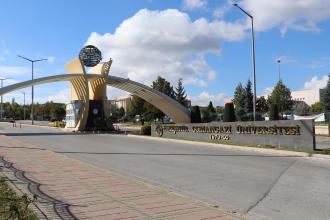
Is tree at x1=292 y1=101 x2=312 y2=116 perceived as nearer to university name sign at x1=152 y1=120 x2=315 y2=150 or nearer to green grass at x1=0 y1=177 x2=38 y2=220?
university name sign at x1=152 y1=120 x2=315 y2=150

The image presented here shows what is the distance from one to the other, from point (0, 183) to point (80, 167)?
16.0ft

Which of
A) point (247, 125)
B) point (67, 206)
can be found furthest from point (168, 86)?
point (67, 206)

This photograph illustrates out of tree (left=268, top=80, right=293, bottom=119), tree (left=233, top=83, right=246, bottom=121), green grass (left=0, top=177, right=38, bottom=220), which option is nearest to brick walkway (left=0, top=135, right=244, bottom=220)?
green grass (left=0, top=177, right=38, bottom=220)

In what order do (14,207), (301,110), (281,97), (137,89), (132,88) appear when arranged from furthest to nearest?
(301,110) → (281,97) → (132,88) → (137,89) → (14,207)

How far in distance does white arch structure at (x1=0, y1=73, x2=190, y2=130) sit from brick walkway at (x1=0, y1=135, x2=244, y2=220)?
39.2 m

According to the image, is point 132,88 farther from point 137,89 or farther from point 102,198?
point 102,198

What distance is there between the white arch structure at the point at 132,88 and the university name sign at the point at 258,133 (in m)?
19.9

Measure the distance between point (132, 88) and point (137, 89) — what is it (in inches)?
31.3

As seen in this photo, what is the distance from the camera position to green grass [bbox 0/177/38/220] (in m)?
6.57

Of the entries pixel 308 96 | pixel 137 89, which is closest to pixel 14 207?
pixel 137 89

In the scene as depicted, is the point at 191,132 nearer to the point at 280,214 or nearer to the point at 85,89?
the point at 85,89

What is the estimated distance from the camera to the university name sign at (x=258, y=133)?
2308 centimetres

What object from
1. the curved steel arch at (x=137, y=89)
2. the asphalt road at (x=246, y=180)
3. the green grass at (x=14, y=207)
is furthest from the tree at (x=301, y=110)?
the green grass at (x=14, y=207)

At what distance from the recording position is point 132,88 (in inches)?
2292
